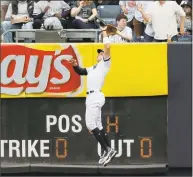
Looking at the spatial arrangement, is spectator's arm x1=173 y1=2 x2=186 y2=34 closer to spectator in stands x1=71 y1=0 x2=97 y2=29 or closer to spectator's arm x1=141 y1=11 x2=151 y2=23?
spectator's arm x1=141 y1=11 x2=151 y2=23

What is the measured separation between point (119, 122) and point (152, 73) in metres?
0.93

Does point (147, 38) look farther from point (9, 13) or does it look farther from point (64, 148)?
point (9, 13)

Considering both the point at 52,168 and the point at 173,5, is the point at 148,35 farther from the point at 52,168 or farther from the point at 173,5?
the point at 52,168

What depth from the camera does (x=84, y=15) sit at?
12.8 m

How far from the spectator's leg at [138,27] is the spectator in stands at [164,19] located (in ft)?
1.41

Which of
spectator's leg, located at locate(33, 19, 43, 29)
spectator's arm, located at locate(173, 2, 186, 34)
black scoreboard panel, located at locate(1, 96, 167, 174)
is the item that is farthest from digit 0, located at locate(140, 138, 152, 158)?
spectator's leg, located at locate(33, 19, 43, 29)

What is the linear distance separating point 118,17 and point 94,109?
5.80ft

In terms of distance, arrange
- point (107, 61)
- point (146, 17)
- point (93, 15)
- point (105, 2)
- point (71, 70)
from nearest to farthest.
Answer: point (107, 61) → point (71, 70) → point (146, 17) → point (93, 15) → point (105, 2)

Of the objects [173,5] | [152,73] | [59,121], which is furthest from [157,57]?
[59,121]

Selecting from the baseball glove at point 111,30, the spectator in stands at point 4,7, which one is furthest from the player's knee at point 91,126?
the spectator in stands at point 4,7

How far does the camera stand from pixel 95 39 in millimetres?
12008

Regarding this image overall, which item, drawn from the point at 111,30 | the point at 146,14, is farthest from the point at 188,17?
the point at 111,30

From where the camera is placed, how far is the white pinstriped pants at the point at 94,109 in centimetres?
1118

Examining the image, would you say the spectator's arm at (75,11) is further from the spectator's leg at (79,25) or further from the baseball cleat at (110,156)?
the baseball cleat at (110,156)
